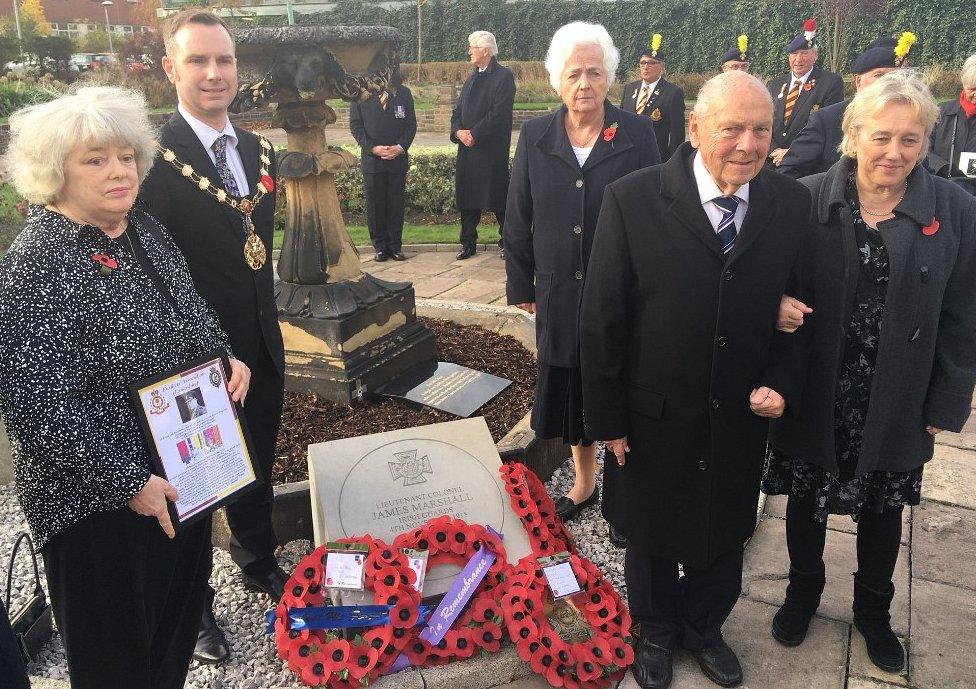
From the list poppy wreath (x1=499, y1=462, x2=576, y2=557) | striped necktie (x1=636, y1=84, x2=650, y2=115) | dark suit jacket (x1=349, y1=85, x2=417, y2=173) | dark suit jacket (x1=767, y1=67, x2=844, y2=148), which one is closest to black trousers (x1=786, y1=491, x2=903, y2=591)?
poppy wreath (x1=499, y1=462, x2=576, y2=557)

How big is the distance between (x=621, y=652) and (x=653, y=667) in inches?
4.3

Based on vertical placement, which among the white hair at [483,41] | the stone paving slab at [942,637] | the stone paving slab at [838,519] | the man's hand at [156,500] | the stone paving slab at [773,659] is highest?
the white hair at [483,41]

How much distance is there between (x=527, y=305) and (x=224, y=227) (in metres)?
1.29

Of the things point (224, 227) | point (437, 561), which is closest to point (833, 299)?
point (437, 561)

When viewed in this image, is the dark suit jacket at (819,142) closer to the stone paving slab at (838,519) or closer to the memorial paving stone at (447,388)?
the stone paving slab at (838,519)

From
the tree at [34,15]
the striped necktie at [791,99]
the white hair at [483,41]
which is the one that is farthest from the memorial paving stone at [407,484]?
the tree at [34,15]

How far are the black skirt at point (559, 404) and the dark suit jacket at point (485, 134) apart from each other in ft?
15.1

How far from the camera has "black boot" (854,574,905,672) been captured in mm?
2490

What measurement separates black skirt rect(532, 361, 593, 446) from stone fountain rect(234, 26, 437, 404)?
116 centimetres

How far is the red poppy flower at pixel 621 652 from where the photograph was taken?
2439 mm

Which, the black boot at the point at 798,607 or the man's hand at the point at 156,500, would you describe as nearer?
the man's hand at the point at 156,500

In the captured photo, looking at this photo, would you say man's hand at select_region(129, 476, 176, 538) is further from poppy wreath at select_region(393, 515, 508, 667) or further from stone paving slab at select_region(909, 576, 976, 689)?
stone paving slab at select_region(909, 576, 976, 689)

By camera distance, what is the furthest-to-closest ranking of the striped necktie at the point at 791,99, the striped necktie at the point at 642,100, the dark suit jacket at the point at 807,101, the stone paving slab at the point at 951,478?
the striped necktie at the point at 642,100
the striped necktie at the point at 791,99
the dark suit jacket at the point at 807,101
the stone paving slab at the point at 951,478

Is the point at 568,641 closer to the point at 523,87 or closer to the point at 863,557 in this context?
the point at 863,557
